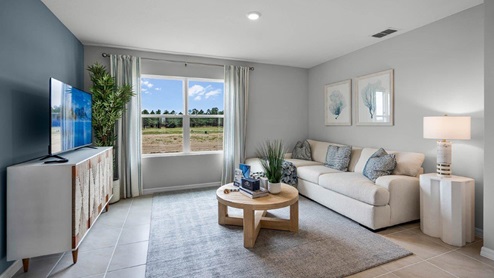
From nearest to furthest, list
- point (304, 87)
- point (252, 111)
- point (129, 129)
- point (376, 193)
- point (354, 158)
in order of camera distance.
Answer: point (376, 193), point (354, 158), point (129, 129), point (252, 111), point (304, 87)

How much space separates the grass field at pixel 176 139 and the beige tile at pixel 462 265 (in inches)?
143

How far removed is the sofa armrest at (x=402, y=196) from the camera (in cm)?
272

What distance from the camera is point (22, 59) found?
215 cm

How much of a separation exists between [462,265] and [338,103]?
3060 mm

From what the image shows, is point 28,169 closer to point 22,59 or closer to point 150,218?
point 22,59

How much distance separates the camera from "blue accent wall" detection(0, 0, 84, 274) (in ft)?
6.25

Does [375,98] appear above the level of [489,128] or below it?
above

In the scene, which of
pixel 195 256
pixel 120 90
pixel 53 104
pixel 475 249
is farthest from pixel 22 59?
pixel 475 249

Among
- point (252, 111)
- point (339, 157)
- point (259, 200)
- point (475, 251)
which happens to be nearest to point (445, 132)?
point (475, 251)

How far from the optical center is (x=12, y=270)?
6.41ft

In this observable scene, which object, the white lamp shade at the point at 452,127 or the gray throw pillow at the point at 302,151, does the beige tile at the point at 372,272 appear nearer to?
the white lamp shade at the point at 452,127

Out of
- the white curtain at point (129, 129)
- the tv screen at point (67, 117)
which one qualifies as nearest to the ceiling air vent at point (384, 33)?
the white curtain at point (129, 129)

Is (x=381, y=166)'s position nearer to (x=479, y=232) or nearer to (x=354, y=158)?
(x=354, y=158)

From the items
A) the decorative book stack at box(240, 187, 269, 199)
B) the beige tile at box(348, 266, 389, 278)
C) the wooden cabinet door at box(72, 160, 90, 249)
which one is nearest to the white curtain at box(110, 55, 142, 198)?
the wooden cabinet door at box(72, 160, 90, 249)
